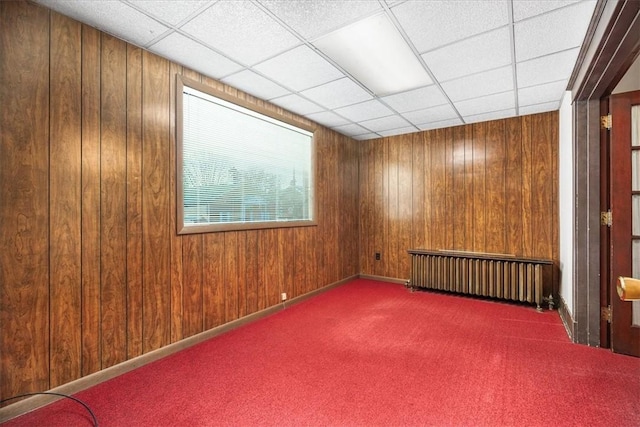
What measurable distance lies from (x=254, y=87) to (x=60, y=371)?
9.69 feet

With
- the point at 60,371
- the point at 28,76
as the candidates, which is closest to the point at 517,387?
the point at 60,371

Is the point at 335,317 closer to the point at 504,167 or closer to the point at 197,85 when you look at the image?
the point at 197,85

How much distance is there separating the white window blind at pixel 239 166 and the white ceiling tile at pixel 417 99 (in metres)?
1.33

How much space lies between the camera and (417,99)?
146 inches

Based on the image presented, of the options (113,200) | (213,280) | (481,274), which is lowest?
(481,274)

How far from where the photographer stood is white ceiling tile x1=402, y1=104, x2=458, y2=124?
404cm

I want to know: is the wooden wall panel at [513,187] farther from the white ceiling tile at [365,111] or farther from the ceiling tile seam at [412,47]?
the white ceiling tile at [365,111]

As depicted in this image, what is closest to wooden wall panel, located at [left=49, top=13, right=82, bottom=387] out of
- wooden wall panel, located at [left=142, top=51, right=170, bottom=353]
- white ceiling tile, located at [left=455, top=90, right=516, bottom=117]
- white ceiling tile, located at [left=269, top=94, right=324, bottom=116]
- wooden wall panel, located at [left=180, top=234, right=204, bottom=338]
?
wooden wall panel, located at [left=142, top=51, right=170, bottom=353]

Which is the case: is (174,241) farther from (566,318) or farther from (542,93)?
(542,93)

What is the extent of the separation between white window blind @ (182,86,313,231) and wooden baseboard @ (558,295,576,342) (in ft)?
10.6

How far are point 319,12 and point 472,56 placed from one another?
1.45 meters

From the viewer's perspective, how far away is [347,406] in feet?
6.48

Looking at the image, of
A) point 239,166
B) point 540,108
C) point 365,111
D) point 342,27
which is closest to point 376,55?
point 342,27

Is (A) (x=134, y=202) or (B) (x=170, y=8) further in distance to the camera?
(A) (x=134, y=202)
